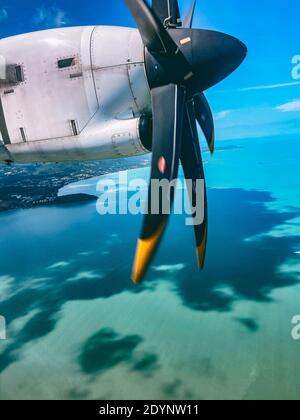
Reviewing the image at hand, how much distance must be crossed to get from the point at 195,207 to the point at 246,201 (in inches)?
1936

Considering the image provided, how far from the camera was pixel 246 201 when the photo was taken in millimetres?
53844

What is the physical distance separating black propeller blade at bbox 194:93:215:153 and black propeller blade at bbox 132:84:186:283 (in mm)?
2526

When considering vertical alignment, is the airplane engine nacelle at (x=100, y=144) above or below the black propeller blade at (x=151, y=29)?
below

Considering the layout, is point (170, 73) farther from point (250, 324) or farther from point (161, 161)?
point (250, 324)

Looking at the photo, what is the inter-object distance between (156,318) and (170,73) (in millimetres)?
16829

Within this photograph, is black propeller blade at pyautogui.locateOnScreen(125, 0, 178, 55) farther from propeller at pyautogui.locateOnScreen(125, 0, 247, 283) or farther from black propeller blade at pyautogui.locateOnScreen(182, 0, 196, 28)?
black propeller blade at pyautogui.locateOnScreen(182, 0, 196, 28)

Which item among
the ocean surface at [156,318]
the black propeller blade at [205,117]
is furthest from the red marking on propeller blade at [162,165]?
the ocean surface at [156,318]

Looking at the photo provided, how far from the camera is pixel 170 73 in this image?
5.86 m

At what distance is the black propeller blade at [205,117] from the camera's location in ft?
27.4

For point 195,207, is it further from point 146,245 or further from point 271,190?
point 271,190

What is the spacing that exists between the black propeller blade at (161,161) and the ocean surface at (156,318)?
11.7 metres

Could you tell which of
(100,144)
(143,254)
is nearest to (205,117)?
(100,144)

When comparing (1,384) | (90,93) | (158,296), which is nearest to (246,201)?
(158,296)

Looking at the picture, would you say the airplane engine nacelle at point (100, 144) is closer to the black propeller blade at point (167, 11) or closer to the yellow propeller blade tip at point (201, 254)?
the black propeller blade at point (167, 11)
